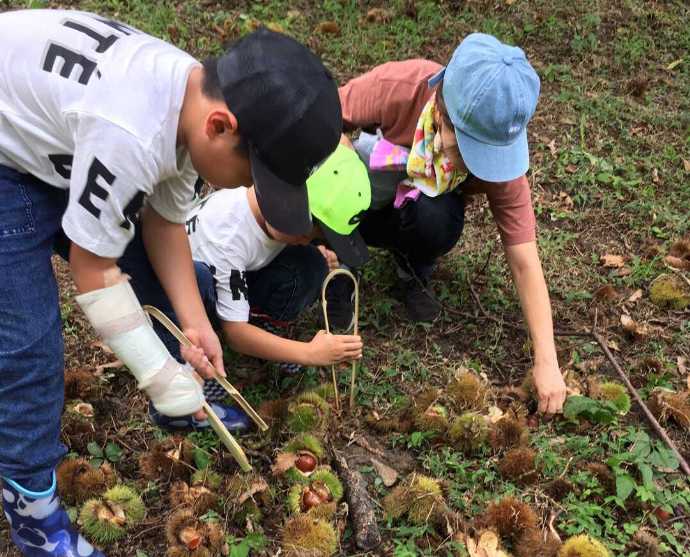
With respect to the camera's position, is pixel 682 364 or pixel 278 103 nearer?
pixel 278 103

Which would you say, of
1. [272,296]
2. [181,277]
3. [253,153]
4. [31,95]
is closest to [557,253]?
[272,296]

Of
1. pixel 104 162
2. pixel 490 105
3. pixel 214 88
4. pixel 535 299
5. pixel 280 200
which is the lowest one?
pixel 535 299

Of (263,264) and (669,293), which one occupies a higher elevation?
(263,264)

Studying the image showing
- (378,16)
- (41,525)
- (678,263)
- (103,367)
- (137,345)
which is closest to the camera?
(137,345)

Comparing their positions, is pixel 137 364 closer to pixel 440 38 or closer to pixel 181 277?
pixel 181 277

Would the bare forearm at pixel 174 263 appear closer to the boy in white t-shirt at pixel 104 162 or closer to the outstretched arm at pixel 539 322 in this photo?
the boy in white t-shirt at pixel 104 162

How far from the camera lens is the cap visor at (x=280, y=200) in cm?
163

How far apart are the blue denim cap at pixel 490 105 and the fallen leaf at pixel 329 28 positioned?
2.62m

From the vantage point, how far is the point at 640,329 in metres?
3.12

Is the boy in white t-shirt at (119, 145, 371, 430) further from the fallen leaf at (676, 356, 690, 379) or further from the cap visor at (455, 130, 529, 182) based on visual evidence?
the fallen leaf at (676, 356, 690, 379)

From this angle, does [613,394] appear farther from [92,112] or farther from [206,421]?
[92,112]

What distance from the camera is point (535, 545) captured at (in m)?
2.15

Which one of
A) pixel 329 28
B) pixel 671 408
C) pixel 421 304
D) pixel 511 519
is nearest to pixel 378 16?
pixel 329 28

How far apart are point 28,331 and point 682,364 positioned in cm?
261
